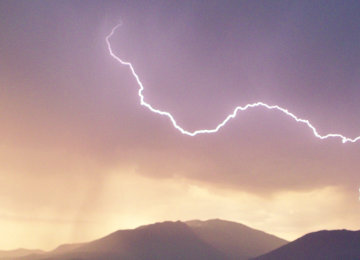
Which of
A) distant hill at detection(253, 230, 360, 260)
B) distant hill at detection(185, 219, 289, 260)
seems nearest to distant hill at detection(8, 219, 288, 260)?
distant hill at detection(185, 219, 289, 260)

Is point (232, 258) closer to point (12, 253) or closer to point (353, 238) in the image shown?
point (353, 238)

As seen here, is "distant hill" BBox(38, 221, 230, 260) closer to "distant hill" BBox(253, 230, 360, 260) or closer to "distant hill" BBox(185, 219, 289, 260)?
"distant hill" BBox(185, 219, 289, 260)

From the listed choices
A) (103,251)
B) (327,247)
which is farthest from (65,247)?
(327,247)

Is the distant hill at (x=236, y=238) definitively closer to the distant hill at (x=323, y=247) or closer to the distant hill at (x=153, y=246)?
the distant hill at (x=153, y=246)

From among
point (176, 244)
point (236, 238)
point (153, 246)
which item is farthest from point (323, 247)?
point (236, 238)

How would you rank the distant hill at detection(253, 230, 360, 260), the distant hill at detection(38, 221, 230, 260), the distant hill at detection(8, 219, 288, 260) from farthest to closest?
1. the distant hill at detection(8, 219, 288, 260)
2. the distant hill at detection(38, 221, 230, 260)
3. the distant hill at detection(253, 230, 360, 260)

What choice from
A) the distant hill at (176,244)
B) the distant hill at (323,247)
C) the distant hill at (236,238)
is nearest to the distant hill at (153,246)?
the distant hill at (176,244)
